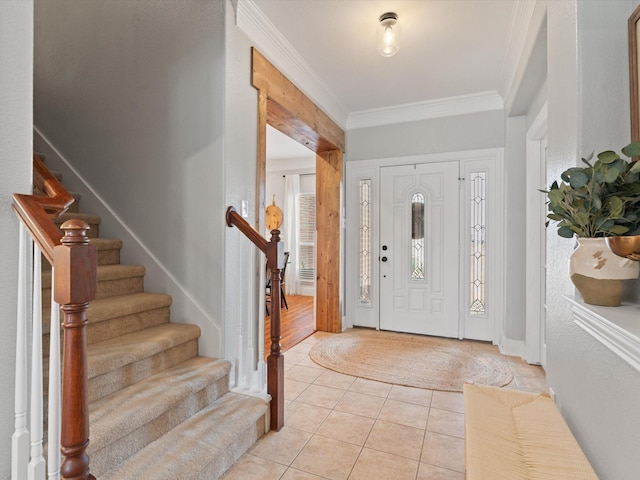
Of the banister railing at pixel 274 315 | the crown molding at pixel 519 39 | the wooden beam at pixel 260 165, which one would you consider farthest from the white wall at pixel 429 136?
the banister railing at pixel 274 315

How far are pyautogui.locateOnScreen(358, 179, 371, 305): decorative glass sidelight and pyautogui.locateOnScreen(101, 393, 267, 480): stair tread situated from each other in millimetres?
2459

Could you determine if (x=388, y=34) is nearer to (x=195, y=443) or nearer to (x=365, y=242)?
(x=365, y=242)

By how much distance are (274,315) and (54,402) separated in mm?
1239

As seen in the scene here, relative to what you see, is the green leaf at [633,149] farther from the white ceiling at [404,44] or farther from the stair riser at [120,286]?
the stair riser at [120,286]

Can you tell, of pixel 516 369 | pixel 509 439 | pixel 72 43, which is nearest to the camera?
pixel 509 439

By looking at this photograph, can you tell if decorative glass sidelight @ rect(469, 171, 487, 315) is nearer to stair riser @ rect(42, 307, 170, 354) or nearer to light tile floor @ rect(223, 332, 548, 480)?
light tile floor @ rect(223, 332, 548, 480)

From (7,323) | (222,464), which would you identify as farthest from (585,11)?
(222,464)

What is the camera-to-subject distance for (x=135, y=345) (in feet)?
6.15

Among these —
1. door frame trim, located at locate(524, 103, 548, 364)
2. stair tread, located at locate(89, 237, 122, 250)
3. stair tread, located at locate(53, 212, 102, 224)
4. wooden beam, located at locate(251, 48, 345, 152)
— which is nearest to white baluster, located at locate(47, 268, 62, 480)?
stair tread, located at locate(89, 237, 122, 250)

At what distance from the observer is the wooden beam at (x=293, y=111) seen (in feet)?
8.25

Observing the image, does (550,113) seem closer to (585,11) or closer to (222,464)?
(585,11)

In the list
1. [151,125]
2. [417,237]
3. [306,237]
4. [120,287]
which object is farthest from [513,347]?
[306,237]

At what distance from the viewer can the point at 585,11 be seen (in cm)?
120

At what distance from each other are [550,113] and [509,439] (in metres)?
1.40
